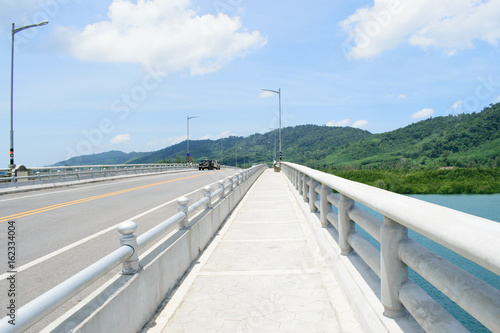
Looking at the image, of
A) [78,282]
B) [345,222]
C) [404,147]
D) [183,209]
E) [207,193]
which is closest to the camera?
[78,282]

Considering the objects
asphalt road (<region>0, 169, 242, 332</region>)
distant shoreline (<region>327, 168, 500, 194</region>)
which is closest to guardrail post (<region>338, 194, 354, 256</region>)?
asphalt road (<region>0, 169, 242, 332</region>)

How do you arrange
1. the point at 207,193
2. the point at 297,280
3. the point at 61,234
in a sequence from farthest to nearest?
the point at 61,234 < the point at 207,193 < the point at 297,280

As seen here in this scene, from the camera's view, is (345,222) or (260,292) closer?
(260,292)

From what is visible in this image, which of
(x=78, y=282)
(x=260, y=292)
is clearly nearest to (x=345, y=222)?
(x=260, y=292)

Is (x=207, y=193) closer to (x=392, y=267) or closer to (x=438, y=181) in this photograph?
(x=392, y=267)

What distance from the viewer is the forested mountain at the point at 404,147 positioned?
355ft

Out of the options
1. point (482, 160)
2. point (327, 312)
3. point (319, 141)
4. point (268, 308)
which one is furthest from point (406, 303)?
point (319, 141)

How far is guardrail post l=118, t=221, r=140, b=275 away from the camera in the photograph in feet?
12.4

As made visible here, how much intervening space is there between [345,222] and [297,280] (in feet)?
3.68

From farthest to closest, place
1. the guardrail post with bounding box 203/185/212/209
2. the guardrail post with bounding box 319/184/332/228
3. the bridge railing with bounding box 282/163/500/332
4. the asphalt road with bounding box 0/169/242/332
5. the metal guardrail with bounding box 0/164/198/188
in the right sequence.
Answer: the metal guardrail with bounding box 0/164/198/188
the guardrail post with bounding box 203/185/212/209
the guardrail post with bounding box 319/184/332/228
the asphalt road with bounding box 0/169/242/332
the bridge railing with bounding box 282/163/500/332

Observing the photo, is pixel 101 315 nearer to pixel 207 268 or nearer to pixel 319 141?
pixel 207 268

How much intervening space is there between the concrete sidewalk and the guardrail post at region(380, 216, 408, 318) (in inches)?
27.7

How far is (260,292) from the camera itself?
4949 mm

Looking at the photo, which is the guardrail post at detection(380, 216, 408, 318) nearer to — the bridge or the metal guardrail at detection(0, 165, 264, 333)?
the bridge
